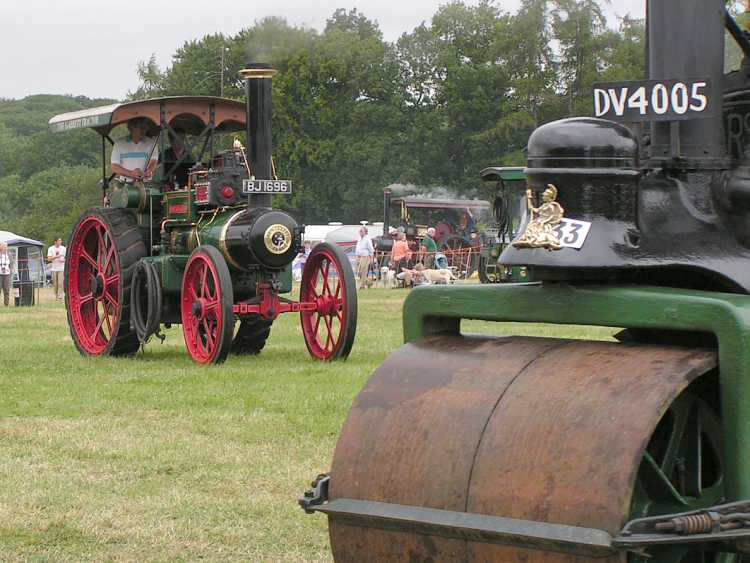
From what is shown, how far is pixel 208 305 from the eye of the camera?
A: 995 cm

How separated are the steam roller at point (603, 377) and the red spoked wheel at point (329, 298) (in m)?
6.83

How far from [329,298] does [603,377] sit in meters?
7.70

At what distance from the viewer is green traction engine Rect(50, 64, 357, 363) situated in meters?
10.2

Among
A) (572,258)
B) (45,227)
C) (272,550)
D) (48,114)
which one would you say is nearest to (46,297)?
(272,550)

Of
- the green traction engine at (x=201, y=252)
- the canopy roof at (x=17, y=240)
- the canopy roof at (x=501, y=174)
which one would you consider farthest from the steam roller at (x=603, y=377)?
the canopy roof at (x=17, y=240)

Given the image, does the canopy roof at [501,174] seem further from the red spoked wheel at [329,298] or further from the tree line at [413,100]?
the tree line at [413,100]

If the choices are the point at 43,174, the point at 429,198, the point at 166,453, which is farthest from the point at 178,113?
the point at 43,174

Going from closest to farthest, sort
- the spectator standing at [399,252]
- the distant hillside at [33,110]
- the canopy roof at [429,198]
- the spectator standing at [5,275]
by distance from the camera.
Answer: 1. the spectator standing at [5,275]
2. the spectator standing at [399,252]
3. the canopy roof at [429,198]
4. the distant hillside at [33,110]

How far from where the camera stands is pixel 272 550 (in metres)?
4.26

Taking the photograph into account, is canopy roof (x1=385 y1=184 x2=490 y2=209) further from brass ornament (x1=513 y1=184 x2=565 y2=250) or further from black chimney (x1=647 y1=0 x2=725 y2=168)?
brass ornament (x1=513 y1=184 x2=565 y2=250)

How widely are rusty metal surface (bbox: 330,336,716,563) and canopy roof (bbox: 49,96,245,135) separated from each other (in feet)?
26.7

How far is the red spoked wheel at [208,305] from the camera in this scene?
380 inches

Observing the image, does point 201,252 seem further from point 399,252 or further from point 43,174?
point 43,174

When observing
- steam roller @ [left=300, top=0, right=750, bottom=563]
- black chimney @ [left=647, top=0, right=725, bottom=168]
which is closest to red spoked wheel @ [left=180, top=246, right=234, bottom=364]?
steam roller @ [left=300, top=0, right=750, bottom=563]
